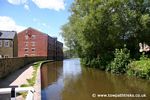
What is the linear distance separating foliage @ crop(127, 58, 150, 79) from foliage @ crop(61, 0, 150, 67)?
7990mm

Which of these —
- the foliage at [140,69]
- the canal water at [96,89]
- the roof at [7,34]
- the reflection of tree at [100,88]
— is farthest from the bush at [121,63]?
the roof at [7,34]

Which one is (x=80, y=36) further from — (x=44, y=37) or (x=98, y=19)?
(x=44, y=37)

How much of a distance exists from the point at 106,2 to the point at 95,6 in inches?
65.2

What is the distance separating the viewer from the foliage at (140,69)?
2315 centimetres

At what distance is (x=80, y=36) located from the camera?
117 feet

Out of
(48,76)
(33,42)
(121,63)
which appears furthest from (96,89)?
(33,42)

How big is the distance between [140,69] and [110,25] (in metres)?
11.8

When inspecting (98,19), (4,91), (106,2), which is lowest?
(4,91)

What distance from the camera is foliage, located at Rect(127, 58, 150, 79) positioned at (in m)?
23.2

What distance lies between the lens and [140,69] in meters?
24.5

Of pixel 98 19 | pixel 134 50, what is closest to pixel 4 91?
pixel 98 19

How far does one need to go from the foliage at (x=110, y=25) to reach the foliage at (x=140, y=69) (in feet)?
26.2

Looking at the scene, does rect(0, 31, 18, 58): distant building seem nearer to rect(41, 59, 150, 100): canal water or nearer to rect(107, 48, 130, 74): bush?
rect(107, 48, 130, 74): bush

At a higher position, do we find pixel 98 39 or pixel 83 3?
pixel 83 3
